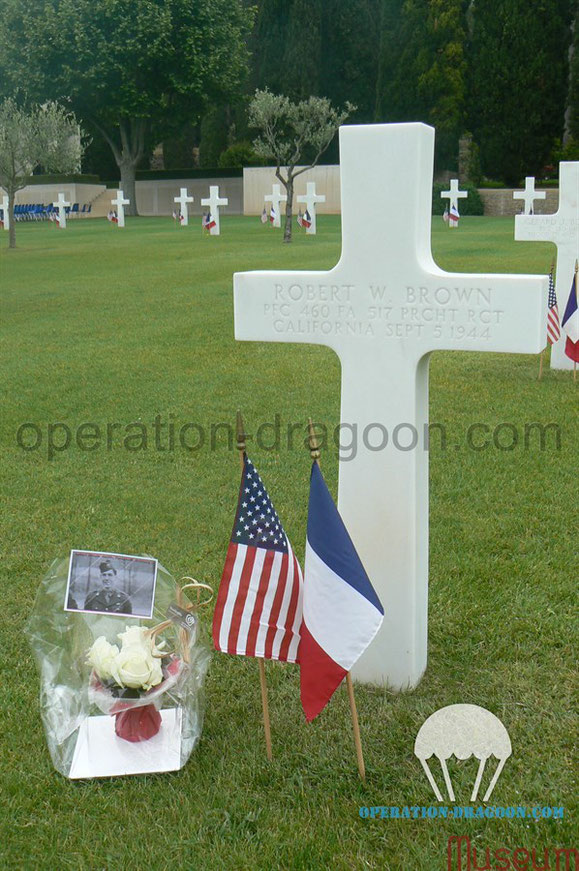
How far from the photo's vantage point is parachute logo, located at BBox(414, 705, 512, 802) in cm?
299

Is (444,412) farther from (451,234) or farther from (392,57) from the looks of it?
(392,57)

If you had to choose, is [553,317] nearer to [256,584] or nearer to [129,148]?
[256,584]

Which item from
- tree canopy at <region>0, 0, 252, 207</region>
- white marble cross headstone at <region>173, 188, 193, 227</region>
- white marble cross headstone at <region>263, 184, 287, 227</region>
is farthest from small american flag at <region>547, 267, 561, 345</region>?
tree canopy at <region>0, 0, 252, 207</region>

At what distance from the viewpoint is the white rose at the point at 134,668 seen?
3.06 m

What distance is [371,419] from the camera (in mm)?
3432

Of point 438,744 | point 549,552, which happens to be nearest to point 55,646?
point 438,744

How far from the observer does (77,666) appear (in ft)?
10.8

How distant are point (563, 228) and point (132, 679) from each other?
7.06 meters

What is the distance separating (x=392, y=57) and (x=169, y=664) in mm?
41351

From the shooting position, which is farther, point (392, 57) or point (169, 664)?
point (392, 57)

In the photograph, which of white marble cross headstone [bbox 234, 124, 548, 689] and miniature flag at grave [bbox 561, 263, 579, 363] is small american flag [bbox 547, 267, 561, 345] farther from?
white marble cross headstone [bbox 234, 124, 548, 689]

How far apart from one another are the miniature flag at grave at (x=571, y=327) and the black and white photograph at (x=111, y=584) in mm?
5817

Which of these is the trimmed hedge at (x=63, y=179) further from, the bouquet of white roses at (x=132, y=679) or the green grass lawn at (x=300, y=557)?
the bouquet of white roses at (x=132, y=679)

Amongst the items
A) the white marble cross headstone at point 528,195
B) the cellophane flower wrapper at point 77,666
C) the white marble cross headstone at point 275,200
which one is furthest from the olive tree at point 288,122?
the cellophane flower wrapper at point 77,666
